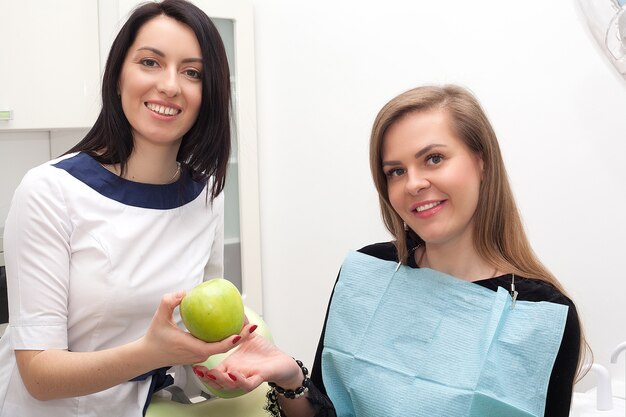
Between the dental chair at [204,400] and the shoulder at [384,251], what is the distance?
322 millimetres

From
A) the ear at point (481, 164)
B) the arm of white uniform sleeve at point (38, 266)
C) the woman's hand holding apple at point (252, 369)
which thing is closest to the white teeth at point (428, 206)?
the ear at point (481, 164)

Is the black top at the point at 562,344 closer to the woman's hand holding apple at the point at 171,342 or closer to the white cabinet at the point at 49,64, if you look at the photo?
the woman's hand holding apple at the point at 171,342

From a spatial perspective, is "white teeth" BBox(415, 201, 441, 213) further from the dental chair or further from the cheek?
the dental chair

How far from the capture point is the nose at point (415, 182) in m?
1.36

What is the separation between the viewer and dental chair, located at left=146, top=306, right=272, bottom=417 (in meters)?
1.30

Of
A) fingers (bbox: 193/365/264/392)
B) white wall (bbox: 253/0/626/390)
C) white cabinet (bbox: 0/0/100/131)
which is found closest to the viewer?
fingers (bbox: 193/365/264/392)

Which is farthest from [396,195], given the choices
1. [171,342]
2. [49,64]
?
[49,64]

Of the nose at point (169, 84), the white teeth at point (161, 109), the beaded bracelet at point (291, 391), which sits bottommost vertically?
the beaded bracelet at point (291, 391)

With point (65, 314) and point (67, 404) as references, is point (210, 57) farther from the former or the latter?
point (67, 404)

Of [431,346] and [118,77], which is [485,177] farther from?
[118,77]

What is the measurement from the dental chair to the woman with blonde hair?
0.03 meters

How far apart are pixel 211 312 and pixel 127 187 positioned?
384mm

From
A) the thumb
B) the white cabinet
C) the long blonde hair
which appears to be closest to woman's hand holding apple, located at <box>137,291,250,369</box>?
the thumb

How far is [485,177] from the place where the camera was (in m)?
1.41
